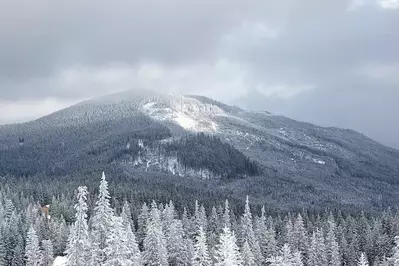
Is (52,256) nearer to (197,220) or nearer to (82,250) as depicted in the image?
(197,220)

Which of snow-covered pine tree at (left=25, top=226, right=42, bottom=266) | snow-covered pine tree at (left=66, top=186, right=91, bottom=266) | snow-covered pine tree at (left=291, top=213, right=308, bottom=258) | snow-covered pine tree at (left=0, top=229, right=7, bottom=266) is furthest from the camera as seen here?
snow-covered pine tree at (left=0, top=229, right=7, bottom=266)

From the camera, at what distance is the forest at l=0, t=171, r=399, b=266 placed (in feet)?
175

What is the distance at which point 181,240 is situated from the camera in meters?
96.5

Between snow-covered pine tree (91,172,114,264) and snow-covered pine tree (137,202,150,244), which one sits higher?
snow-covered pine tree (91,172,114,264)

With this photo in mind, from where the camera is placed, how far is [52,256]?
114 metres

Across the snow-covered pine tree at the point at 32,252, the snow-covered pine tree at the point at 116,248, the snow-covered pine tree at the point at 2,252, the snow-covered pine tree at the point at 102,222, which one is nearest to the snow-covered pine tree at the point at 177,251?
the snow-covered pine tree at the point at 32,252

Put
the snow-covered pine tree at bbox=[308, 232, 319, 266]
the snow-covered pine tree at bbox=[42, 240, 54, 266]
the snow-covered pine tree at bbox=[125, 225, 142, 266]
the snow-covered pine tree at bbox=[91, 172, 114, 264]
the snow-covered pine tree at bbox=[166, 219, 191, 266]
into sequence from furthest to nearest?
the snow-covered pine tree at bbox=[42, 240, 54, 266]
the snow-covered pine tree at bbox=[308, 232, 319, 266]
the snow-covered pine tree at bbox=[166, 219, 191, 266]
the snow-covered pine tree at bbox=[125, 225, 142, 266]
the snow-covered pine tree at bbox=[91, 172, 114, 264]

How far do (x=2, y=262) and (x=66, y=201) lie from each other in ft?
149

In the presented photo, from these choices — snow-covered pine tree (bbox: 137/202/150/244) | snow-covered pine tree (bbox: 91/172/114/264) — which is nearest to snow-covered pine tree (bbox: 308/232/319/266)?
snow-covered pine tree (bbox: 137/202/150/244)

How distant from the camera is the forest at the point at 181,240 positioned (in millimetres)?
53272

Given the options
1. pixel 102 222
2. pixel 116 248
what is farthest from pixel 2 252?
pixel 116 248

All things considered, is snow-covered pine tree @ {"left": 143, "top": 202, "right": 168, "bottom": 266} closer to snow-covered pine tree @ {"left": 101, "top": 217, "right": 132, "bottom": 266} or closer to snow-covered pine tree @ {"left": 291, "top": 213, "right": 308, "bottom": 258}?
snow-covered pine tree @ {"left": 101, "top": 217, "right": 132, "bottom": 266}

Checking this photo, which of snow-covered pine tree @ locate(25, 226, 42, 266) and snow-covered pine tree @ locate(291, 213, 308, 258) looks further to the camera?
snow-covered pine tree @ locate(291, 213, 308, 258)

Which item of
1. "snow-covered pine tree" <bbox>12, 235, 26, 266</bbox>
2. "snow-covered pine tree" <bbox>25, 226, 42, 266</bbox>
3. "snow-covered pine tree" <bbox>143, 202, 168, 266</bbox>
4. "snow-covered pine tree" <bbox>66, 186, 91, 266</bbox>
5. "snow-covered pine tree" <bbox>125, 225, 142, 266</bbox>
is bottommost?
"snow-covered pine tree" <bbox>12, 235, 26, 266</bbox>
